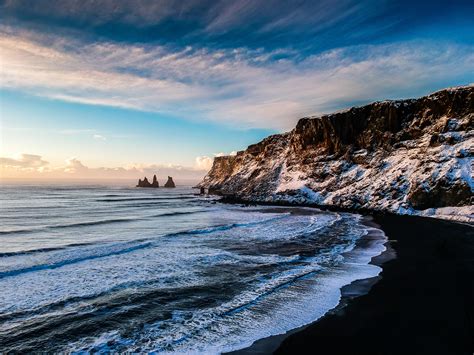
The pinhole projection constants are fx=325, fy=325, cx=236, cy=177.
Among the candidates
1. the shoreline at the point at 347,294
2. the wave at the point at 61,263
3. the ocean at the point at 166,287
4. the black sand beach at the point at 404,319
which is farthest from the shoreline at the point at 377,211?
the wave at the point at 61,263

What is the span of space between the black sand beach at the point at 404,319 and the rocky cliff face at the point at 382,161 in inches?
1181

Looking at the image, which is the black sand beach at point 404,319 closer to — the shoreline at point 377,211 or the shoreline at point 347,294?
the shoreline at point 347,294

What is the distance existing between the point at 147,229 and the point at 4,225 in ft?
51.3

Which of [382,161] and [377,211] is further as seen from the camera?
[382,161]

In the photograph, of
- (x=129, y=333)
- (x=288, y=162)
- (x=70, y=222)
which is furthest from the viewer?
(x=288, y=162)

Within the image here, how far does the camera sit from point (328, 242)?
1095 inches

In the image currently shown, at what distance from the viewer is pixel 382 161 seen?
66125 millimetres

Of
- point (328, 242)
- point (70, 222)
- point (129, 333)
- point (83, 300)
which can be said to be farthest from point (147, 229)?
point (129, 333)

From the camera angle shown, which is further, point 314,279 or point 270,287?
point 314,279

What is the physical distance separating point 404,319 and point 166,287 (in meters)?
10.2

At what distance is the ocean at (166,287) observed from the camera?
10.6 m

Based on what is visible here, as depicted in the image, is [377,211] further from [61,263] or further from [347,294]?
[61,263]

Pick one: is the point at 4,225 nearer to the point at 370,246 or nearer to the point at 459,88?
the point at 370,246

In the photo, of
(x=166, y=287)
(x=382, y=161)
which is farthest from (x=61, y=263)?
(x=382, y=161)
